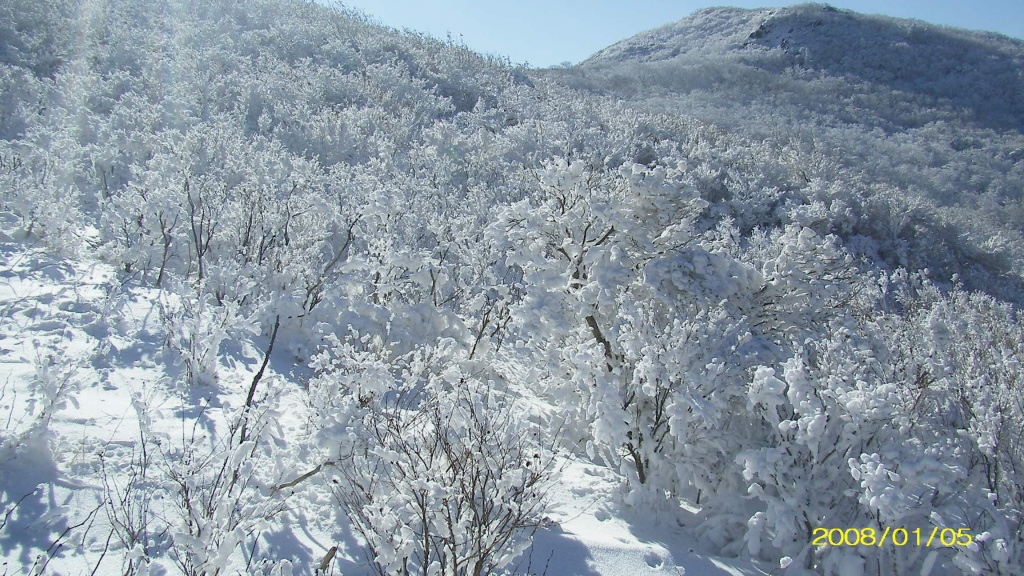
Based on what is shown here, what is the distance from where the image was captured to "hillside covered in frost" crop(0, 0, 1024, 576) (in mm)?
3473

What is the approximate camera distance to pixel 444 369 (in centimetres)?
618

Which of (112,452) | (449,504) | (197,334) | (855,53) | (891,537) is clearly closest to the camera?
(449,504)

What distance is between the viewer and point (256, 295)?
7.16 m

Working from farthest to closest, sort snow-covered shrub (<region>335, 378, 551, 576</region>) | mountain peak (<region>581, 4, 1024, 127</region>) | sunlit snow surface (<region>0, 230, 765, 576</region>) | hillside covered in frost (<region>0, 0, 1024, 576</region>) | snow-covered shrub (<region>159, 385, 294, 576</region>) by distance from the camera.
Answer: mountain peak (<region>581, 4, 1024, 127</region>)
hillside covered in frost (<region>0, 0, 1024, 576</region>)
sunlit snow surface (<region>0, 230, 765, 576</region>)
snow-covered shrub (<region>335, 378, 551, 576</region>)
snow-covered shrub (<region>159, 385, 294, 576</region>)

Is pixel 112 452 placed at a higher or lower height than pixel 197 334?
lower

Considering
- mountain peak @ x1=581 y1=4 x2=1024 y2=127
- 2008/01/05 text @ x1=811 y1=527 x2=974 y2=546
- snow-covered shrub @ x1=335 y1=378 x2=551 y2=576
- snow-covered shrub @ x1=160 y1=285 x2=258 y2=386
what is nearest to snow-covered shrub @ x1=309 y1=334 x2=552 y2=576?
snow-covered shrub @ x1=335 y1=378 x2=551 y2=576

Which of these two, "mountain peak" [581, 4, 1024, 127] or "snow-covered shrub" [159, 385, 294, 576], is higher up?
"mountain peak" [581, 4, 1024, 127]

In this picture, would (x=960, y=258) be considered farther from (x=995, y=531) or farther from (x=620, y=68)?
(x=620, y=68)

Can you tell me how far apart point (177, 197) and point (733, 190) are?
14392mm

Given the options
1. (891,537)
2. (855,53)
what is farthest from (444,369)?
(855,53)

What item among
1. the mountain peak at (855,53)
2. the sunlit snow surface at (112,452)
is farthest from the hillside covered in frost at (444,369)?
Result: the mountain peak at (855,53)

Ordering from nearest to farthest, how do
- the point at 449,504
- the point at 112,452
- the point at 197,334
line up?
1. the point at 449,504
2. the point at 112,452
3. the point at 197,334

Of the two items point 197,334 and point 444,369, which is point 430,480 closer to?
point 444,369

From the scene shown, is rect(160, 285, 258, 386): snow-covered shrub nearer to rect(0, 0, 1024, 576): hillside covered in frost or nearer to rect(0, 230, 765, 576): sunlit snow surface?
rect(0, 0, 1024, 576): hillside covered in frost
